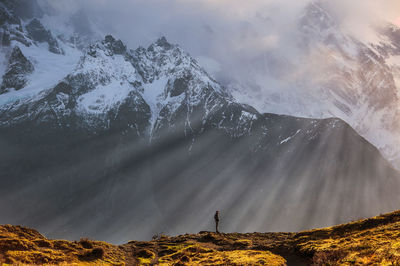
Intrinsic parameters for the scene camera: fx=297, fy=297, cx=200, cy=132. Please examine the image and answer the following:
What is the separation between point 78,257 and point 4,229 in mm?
8445

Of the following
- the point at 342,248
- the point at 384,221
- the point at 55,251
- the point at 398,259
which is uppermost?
the point at 55,251

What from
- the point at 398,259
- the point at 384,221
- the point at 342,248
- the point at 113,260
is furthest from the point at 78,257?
the point at 384,221

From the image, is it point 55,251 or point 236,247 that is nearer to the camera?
point 55,251

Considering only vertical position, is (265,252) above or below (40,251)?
below

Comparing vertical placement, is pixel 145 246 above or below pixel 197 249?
above

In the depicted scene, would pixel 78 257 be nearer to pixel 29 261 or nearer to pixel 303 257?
pixel 29 261

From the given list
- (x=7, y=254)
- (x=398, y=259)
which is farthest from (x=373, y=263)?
(x=7, y=254)

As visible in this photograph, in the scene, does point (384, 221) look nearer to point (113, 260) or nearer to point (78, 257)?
point (113, 260)

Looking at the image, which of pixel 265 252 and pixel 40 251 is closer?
pixel 40 251

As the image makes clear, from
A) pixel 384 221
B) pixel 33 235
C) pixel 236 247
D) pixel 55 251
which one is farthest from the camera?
pixel 236 247

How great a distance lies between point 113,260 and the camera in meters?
36.7

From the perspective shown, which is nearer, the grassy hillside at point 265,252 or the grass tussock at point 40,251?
the grassy hillside at point 265,252

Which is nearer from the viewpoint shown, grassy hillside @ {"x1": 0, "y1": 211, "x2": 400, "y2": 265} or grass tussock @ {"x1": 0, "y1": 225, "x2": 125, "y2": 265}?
grassy hillside @ {"x1": 0, "y1": 211, "x2": 400, "y2": 265}

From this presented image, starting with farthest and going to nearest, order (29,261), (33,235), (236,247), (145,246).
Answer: (145,246), (236,247), (33,235), (29,261)
